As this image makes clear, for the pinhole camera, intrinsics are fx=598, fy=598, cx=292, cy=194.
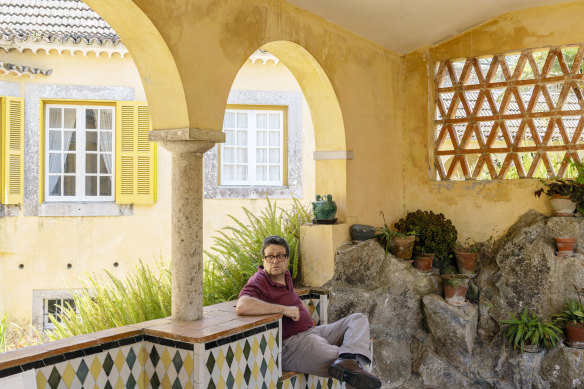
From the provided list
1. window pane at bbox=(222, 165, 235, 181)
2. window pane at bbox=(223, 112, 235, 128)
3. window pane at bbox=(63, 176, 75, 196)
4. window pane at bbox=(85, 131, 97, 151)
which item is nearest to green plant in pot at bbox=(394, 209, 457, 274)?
window pane at bbox=(222, 165, 235, 181)

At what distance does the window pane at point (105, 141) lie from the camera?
9.15 meters

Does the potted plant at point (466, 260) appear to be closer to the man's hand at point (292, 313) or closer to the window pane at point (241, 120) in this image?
the man's hand at point (292, 313)

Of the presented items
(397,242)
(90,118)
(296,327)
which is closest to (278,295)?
(296,327)

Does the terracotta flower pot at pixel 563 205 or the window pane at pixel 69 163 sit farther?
the window pane at pixel 69 163

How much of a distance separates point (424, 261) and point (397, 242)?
362 mm

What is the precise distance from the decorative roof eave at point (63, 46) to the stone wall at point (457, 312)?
4.98m

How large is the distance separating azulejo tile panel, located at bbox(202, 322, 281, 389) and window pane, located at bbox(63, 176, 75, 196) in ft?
19.2

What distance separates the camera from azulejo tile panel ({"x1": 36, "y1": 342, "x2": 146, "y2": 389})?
3.34m

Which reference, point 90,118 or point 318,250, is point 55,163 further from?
point 318,250

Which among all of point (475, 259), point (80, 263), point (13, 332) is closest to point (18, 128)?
point (80, 263)

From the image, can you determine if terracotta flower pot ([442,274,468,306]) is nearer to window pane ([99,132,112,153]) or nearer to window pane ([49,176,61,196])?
window pane ([99,132,112,153])

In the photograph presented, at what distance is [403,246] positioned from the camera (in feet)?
20.1

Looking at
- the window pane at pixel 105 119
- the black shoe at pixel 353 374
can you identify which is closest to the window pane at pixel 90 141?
the window pane at pixel 105 119

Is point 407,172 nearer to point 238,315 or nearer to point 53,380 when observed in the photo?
point 238,315
